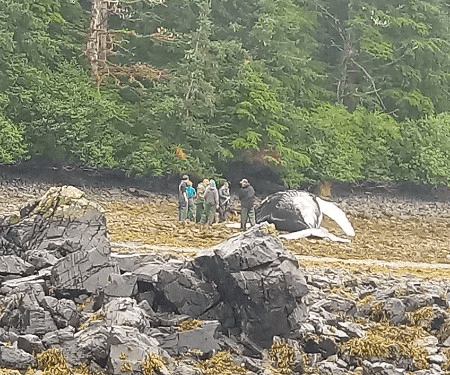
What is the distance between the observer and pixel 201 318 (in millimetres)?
11883

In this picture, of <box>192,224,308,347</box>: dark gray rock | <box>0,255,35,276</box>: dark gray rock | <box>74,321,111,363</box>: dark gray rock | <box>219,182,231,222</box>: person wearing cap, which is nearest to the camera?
<box>74,321,111,363</box>: dark gray rock

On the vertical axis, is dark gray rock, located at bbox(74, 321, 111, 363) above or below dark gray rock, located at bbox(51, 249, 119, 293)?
below

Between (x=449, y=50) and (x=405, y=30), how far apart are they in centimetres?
257

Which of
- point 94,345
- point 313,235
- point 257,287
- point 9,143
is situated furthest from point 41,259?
point 9,143

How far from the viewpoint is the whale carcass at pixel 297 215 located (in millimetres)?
22330

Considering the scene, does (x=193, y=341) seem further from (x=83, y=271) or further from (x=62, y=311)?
(x=83, y=271)

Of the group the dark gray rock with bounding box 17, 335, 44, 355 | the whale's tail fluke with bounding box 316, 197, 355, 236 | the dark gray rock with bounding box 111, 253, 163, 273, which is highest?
the dark gray rock with bounding box 111, 253, 163, 273

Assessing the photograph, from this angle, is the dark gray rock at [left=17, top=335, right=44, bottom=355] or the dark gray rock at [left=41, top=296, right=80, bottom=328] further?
the dark gray rock at [left=41, top=296, right=80, bottom=328]

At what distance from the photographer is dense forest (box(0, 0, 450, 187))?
29.4 meters

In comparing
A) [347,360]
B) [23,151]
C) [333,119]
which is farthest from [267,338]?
[333,119]

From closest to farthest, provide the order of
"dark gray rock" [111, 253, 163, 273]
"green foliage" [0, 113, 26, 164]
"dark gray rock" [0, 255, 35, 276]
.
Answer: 1. "dark gray rock" [0, 255, 35, 276]
2. "dark gray rock" [111, 253, 163, 273]
3. "green foliage" [0, 113, 26, 164]

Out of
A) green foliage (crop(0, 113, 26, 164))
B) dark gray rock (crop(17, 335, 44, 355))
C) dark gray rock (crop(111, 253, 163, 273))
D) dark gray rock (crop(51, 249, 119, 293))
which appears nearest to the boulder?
dark gray rock (crop(51, 249, 119, 293))

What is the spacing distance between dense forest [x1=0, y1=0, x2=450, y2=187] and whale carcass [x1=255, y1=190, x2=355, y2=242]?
741 cm

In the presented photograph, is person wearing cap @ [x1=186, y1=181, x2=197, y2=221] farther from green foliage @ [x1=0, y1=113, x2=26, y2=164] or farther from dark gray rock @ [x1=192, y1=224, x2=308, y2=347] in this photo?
dark gray rock @ [x1=192, y1=224, x2=308, y2=347]
